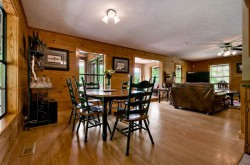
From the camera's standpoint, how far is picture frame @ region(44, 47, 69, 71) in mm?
3674

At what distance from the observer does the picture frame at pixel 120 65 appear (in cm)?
507

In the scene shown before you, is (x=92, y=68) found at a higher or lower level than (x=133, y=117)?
higher

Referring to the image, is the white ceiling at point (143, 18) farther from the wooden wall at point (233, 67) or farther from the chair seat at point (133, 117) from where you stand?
the wooden wall at point (233, 67)

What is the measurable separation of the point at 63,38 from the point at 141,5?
8.78ft

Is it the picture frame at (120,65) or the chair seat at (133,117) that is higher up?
the picture frame at (120,65)

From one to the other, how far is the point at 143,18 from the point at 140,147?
2647 millimetres

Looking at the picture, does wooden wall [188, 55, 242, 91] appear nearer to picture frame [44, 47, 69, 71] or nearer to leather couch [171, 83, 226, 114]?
leather couch [171, 83, 226, 114]

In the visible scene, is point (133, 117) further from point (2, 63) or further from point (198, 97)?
point (198, 97)

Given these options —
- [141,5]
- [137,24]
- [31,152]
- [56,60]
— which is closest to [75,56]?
[56,60]

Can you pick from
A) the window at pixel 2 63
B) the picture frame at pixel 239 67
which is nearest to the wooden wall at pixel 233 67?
the picture frame at pixel 239 67

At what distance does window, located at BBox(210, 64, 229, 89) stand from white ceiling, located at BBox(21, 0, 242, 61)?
4.11 meters

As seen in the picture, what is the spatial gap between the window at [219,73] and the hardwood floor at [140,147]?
640cm

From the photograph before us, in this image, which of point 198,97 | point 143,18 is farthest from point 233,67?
point 143,18

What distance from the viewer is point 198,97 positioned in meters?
3.81
